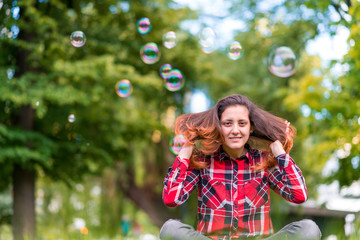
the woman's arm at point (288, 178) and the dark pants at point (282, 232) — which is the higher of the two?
the woman's arm at point (288, 178)

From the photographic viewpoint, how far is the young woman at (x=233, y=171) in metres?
2.61

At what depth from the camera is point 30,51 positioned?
28.5 ft

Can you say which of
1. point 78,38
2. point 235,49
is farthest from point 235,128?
point 78,38

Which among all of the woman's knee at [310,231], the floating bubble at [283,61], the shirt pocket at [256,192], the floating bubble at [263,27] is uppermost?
the floating bubble at [263,27]

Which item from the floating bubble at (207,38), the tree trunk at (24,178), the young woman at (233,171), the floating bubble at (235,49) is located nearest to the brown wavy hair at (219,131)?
the young woman at (233,171)

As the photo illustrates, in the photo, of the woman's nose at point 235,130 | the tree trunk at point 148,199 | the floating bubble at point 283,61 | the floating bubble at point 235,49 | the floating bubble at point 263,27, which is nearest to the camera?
the woman's nose at point 235,130

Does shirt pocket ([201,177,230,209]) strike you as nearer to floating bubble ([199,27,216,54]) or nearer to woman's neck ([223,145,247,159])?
woman's neck ([223,145,247,159])

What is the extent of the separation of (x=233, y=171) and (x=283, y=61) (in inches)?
132

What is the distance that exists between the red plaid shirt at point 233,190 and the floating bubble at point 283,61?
10.5 feet

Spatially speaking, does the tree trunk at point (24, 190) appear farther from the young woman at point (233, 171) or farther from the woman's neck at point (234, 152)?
the woman's neck at point (234, 152)

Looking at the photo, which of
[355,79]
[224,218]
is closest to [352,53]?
[355,79]

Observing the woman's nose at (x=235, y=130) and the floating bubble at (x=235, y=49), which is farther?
the floating bubble at (x=235, y=49)

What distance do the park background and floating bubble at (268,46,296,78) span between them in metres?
0.78

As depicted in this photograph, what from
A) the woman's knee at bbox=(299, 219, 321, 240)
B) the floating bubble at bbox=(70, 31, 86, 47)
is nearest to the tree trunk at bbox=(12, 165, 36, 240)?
the floating bubble at bbox=(70, 31, 86, 47)
